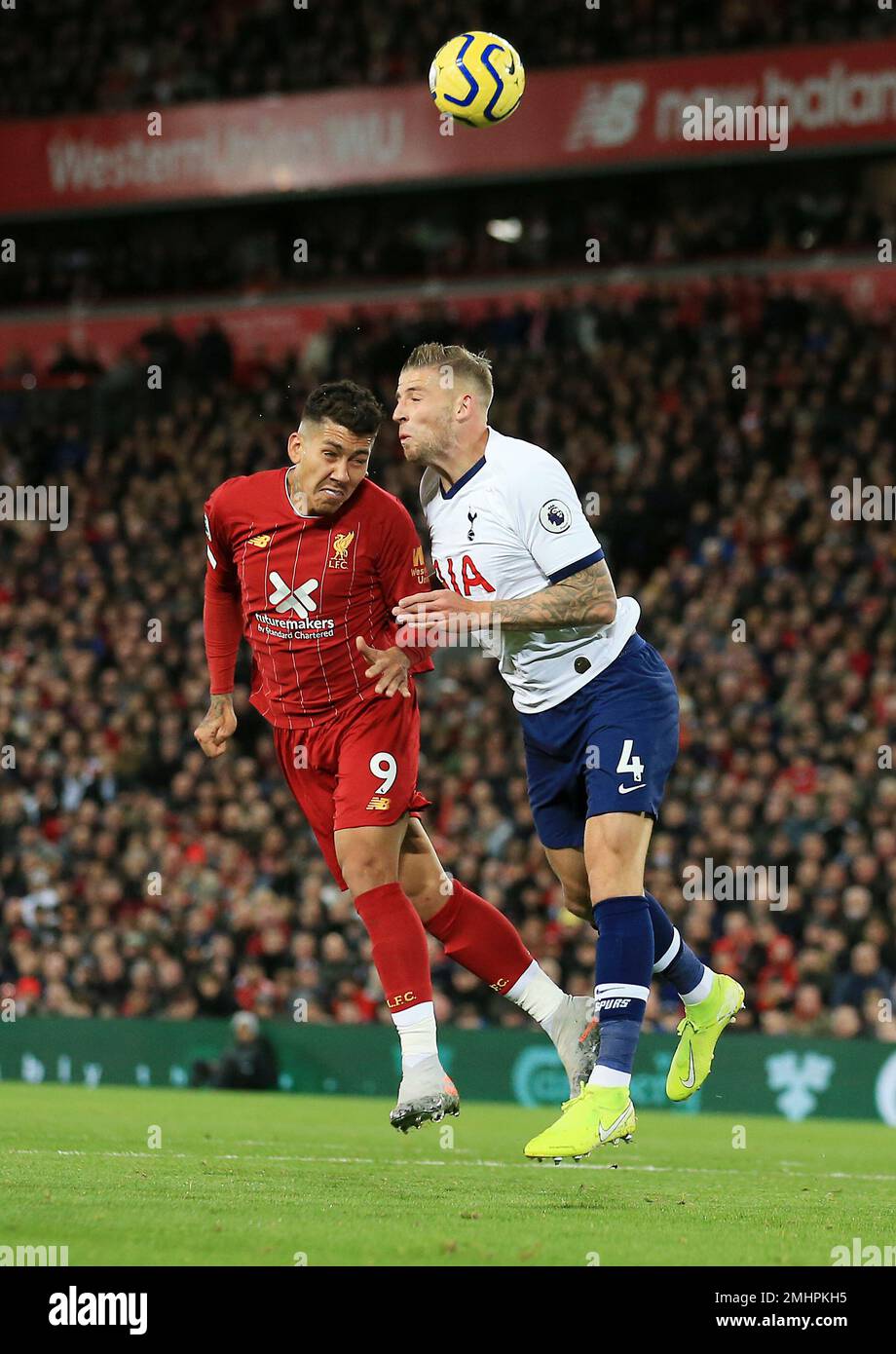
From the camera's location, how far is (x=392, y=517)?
7.22m

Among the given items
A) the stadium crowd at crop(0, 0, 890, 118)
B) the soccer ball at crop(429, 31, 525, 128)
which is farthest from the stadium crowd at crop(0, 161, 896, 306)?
the soccer ball at crop(429, 31, 525, 128)

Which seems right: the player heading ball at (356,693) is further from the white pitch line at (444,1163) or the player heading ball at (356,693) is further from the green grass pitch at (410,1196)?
the white pitch line at (444,1163)

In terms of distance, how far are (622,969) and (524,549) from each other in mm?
1576

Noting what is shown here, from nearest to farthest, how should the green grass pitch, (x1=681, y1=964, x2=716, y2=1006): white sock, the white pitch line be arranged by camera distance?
the green grass pitch
(x1=681, y1=964, x2=716, y2=1006): white sock
the white pitch line

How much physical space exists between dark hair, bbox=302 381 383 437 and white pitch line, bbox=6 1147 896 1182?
10.2 feet

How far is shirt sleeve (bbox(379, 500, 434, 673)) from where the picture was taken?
23.6ft

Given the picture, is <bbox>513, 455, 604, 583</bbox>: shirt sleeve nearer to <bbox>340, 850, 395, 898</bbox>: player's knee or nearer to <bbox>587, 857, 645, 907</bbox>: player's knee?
<bbox>587, 857, 645, 907</bbox>: player's knee

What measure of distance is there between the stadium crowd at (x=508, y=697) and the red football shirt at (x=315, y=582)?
7821 mm

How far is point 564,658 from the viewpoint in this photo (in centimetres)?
687

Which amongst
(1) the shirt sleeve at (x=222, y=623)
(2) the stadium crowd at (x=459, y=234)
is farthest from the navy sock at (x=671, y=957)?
(2) the stadium crowd at (x=459, y=234)

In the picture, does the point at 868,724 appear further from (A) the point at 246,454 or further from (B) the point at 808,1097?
(A) the point at 246,454

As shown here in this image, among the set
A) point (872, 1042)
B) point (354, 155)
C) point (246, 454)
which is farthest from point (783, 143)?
point (872, 1042)

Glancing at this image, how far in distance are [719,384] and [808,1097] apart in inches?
353

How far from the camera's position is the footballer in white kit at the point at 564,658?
255 inches
